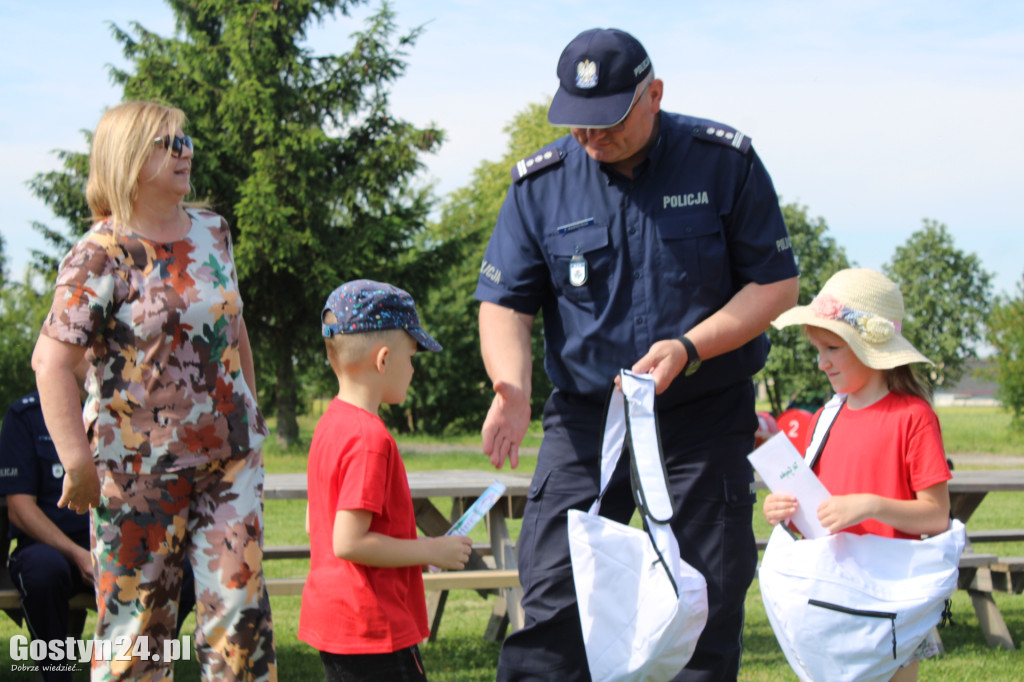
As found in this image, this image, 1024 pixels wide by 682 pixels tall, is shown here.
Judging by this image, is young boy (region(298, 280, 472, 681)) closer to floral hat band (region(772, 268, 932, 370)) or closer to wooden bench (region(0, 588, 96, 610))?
floral hat band (region(772, 268, 932, 370))

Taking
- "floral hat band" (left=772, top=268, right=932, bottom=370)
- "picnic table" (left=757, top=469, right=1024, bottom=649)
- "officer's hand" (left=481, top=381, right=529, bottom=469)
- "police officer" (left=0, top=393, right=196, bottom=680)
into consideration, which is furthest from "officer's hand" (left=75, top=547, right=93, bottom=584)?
"picnic table" (left=757, top=469, right=1024, bottom=649)

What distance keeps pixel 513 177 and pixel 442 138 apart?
78.8 feet

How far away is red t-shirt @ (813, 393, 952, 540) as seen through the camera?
10.3 ft

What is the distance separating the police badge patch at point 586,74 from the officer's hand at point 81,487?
5.61 ft

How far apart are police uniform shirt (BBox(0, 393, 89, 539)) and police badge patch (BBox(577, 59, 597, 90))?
3047mm

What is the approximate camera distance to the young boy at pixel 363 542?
2680mm

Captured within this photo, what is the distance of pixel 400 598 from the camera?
9.11 ft

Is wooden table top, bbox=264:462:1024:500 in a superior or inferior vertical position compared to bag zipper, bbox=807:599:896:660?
inferior

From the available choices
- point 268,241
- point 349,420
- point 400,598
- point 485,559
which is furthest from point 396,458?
point 268,241

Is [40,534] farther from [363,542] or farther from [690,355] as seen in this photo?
[690,355]

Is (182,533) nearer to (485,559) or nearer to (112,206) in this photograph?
(112,206)

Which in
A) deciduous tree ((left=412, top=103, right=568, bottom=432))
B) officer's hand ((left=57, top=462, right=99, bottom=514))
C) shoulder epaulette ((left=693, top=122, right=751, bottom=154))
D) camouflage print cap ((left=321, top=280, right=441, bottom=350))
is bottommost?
deciduous tree ((left=412, top=103, right=568, bottom=432))

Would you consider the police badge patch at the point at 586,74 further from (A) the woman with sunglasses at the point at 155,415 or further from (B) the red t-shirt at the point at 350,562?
(A) the woman with sunglasses at the point at 155,415

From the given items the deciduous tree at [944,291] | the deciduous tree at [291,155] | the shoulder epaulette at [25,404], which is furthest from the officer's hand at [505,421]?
the deciduous tree at [944,291]
